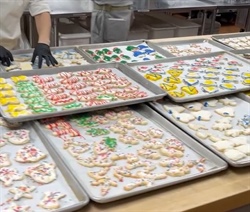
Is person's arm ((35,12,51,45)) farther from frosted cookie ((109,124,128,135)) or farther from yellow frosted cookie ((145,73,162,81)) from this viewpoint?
frosted cookie ((109,124,128,135))

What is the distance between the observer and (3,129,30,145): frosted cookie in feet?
3.72

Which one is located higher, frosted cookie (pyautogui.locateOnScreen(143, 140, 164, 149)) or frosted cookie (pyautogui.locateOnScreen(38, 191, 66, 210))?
frosted cookie (pyautogui.locateOnScreen(143, 140, 164, 149))

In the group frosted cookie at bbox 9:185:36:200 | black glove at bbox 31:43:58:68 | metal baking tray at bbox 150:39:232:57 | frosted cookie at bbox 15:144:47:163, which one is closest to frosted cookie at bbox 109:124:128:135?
frosted cookie at bbox 15:144:47:163

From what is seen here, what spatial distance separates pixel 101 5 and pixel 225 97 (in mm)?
1693

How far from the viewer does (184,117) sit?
1.33 metres

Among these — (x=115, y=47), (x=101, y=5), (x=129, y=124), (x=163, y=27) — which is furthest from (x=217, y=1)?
(x=129, y=124)

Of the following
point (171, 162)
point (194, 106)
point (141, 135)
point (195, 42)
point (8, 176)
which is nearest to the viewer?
point (8, 176)

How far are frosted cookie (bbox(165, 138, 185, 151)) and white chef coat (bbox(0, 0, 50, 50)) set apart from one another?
3.60 feet

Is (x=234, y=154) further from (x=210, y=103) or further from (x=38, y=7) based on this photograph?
(x=38, y=7)

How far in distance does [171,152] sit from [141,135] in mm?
122

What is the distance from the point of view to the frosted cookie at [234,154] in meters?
1.11

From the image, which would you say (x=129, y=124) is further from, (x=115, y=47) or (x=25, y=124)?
(x=115, y=47)

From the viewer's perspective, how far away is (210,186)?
1.02m

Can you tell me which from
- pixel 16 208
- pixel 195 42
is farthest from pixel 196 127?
pixel 195 42
